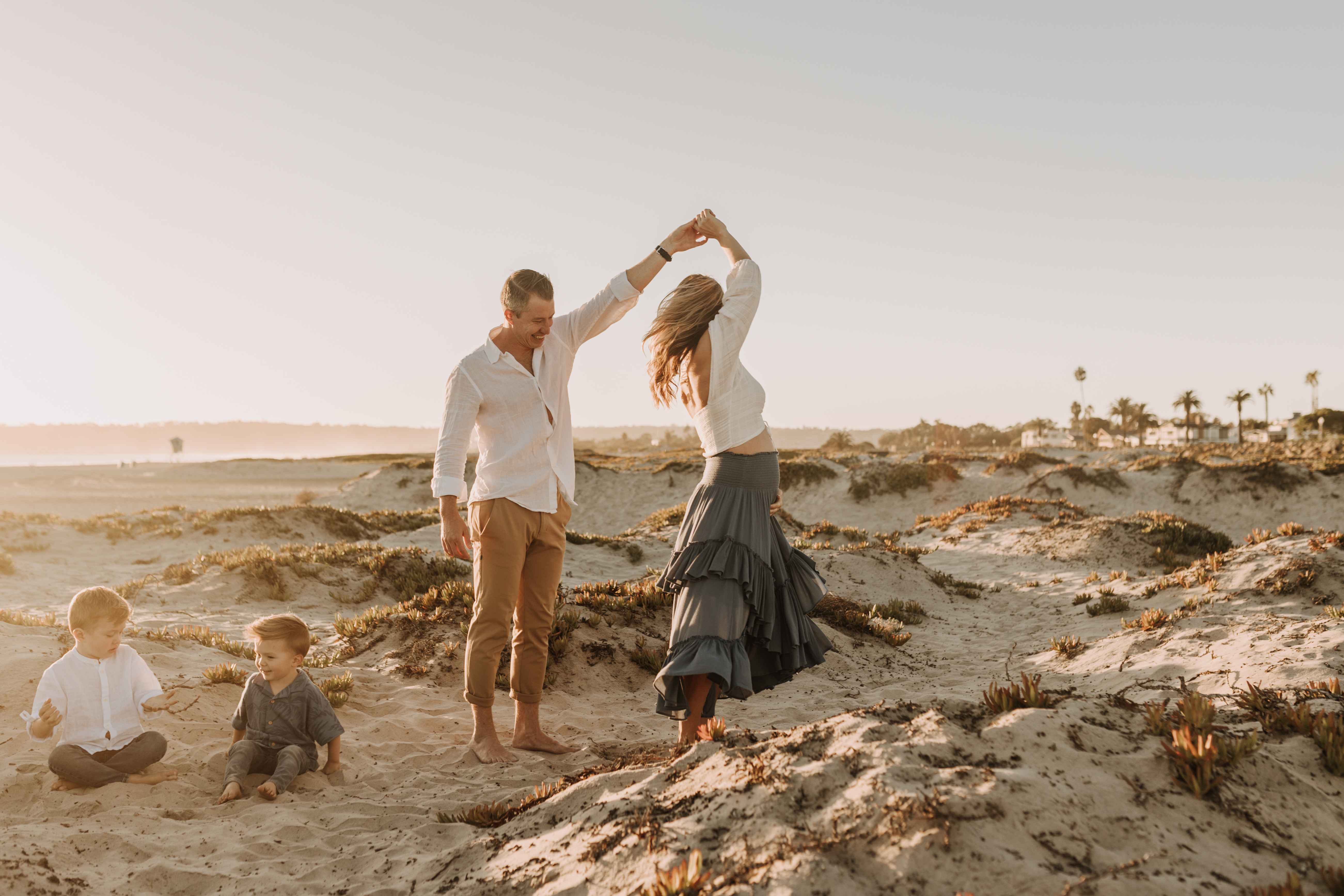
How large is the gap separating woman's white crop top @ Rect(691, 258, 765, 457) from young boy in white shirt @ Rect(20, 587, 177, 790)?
3.49 m

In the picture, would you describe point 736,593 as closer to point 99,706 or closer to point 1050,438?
point 99,706

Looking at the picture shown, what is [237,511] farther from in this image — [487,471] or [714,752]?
[714,752]

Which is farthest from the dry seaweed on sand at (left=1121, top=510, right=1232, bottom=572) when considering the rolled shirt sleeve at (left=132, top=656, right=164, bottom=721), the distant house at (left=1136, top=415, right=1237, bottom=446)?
the distant house at (left=1136, top=415, right=1237, bottom=446)

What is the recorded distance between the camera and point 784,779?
2740 mm

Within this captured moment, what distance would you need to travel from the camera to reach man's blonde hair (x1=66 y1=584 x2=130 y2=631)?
13.1ft

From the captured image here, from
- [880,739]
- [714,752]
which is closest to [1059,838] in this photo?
[880,739]

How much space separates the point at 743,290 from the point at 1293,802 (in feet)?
9.86

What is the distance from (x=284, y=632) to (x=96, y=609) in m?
0.97

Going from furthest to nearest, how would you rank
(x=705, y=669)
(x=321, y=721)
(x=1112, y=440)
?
(x=1112, y=440), (x=321, y=721), (x=705, y=669)

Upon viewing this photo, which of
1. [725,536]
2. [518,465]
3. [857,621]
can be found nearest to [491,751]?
[518,465]

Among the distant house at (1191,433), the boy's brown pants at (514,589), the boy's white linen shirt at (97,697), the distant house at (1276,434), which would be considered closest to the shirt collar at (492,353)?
the boy's brown pants at (514,589)

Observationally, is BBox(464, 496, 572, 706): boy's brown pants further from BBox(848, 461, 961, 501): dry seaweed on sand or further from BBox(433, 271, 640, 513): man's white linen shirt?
BBox(848, 461, 961, 501): dry seaweed on sand

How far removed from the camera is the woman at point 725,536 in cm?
367

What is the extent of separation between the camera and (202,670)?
6246 mm
